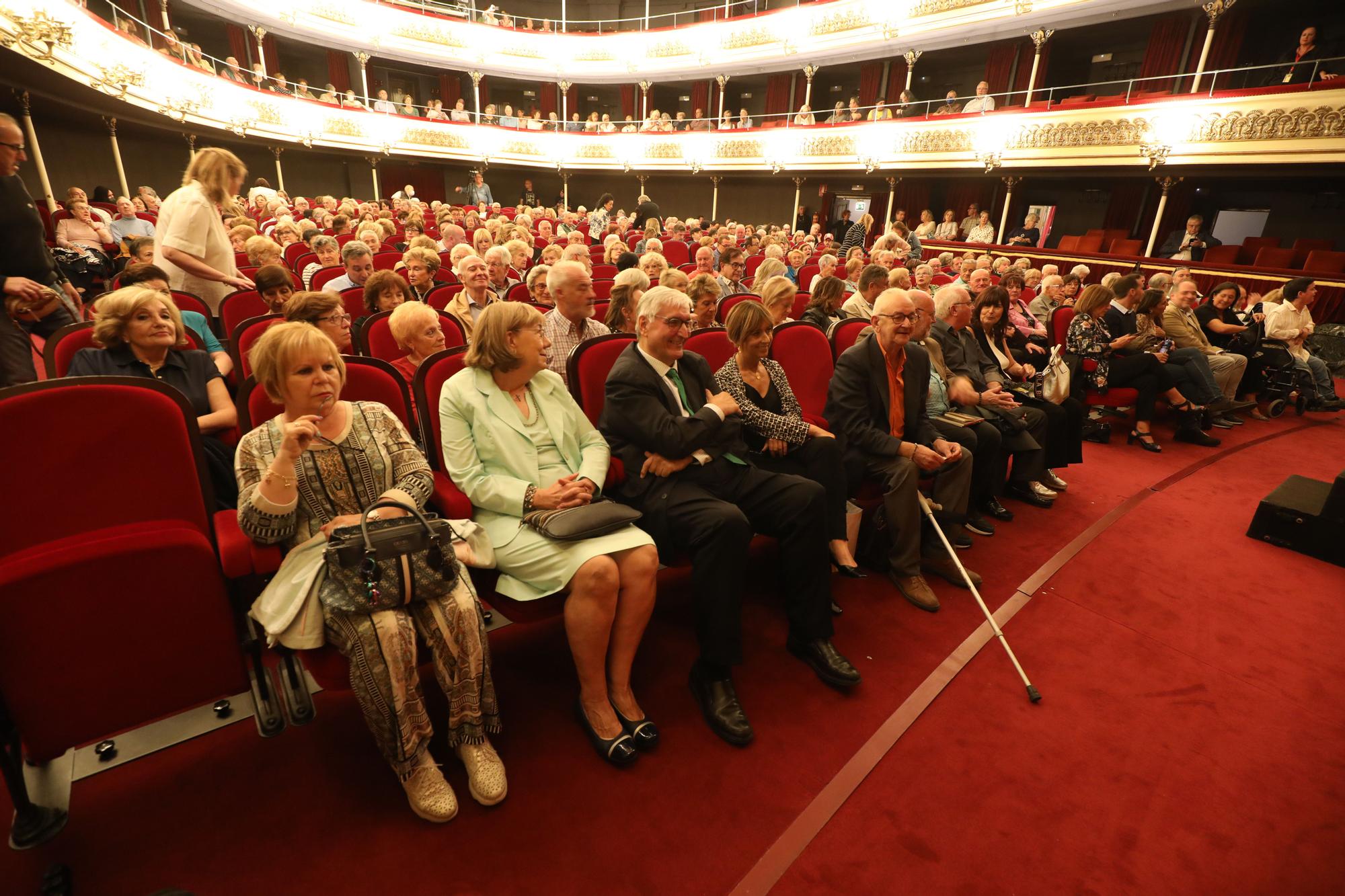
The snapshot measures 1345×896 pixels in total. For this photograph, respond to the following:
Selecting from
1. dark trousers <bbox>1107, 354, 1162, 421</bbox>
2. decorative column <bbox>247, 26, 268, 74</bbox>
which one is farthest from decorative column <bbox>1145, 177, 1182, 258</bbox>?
decorative column <bbox>247, 26, 268, 74</bbox>

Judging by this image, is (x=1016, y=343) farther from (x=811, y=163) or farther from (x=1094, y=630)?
(x=811, y=163)

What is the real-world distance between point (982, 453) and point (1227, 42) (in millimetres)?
12515

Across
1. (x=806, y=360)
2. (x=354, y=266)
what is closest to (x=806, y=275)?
(x=806, y=360)

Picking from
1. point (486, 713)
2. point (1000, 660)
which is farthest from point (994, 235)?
point (486, 713)

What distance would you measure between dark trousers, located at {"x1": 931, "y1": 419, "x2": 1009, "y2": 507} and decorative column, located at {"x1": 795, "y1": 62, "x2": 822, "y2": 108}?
14659mm

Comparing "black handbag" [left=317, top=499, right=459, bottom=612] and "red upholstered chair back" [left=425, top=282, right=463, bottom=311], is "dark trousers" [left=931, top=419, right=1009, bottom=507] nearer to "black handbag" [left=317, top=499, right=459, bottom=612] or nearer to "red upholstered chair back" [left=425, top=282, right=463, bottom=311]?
"black handbag" [left=317, top=499, right=459, bottom=612]

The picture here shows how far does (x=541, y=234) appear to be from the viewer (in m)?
8.71

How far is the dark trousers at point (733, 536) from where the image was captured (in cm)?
184

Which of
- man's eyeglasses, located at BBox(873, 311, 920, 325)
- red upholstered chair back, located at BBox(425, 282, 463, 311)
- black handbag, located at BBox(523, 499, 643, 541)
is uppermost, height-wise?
man's eyeglasses, located at BBox(873, 311, 920, 325)

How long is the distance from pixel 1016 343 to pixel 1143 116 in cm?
882

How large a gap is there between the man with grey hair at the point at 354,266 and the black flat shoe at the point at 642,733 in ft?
9.89

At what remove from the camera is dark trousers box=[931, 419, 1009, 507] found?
3018mm

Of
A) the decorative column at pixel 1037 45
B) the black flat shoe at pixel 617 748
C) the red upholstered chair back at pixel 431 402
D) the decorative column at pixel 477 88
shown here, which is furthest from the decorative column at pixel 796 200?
the black flat shoe at pixel 617 748

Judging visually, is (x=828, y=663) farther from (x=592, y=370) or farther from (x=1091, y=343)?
(x=1091, y=343)
